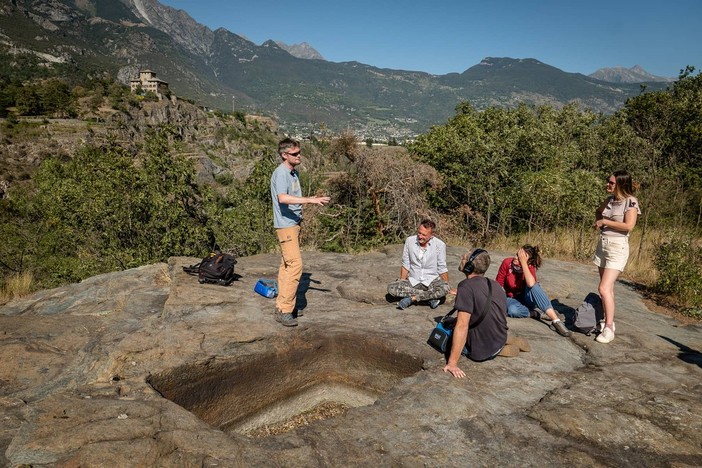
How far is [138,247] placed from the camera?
44.5 ft

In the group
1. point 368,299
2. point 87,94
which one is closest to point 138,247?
point 368,299

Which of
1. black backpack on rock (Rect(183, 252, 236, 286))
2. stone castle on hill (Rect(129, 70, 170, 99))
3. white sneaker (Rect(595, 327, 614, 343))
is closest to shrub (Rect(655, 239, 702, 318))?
white sneaker (Rect(595, 327, 614, 343))

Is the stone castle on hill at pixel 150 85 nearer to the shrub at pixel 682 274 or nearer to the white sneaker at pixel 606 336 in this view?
the shrub at pixel 682 274

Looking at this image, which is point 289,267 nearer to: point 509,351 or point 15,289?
point 509,351

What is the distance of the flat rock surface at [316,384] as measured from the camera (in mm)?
3188

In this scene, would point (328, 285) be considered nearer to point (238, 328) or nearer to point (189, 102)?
point (238, 328)

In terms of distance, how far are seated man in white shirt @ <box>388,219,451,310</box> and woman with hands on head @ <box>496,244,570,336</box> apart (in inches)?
35.9

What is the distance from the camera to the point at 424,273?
6.56 m

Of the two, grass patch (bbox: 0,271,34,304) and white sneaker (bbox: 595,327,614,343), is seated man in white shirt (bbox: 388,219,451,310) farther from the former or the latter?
grass patch (bbox: 0,271,34,304)

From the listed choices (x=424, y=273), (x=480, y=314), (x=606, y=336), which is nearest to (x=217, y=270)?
(x=424, y=273)

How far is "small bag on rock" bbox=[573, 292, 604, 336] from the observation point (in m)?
5.67

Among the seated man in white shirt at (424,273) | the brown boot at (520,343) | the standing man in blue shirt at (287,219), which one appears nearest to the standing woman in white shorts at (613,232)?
the brown boot at (520,343)

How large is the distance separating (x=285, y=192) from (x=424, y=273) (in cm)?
256

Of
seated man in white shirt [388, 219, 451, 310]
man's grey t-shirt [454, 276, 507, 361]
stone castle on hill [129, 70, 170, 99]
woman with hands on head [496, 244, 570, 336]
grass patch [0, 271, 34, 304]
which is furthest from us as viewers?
stone castle on hill [129, 70, 170, 99]
